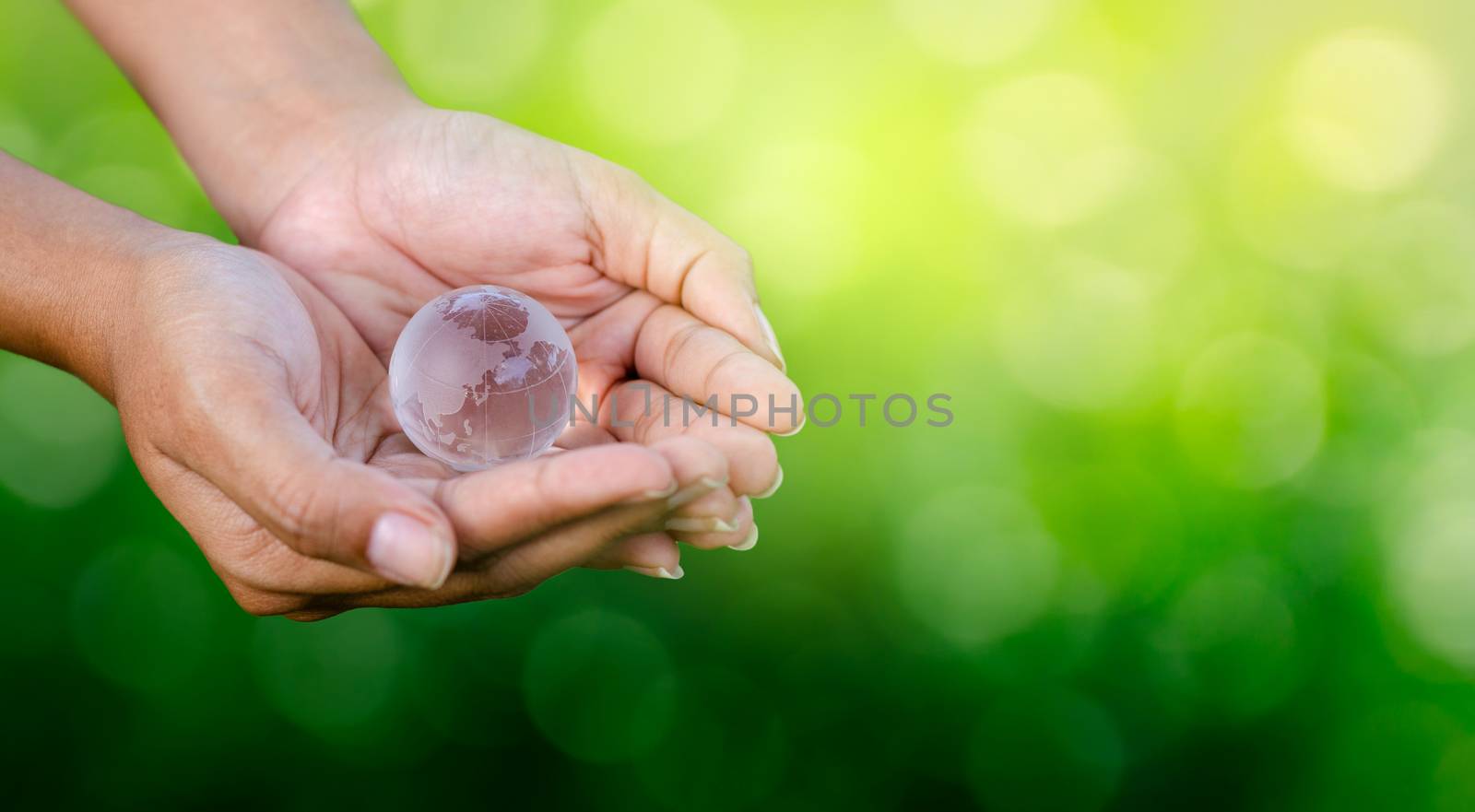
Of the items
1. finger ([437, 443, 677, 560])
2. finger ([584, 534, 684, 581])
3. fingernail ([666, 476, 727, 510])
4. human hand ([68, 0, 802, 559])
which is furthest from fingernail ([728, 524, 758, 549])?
finger ([437, 443, 677, 560])

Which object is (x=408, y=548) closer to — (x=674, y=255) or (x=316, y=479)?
(x=316, y=479)

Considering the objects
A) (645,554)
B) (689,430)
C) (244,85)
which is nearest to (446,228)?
(244,85)

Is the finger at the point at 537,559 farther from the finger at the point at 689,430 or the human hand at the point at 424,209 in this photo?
the human hand at the point at 424,209

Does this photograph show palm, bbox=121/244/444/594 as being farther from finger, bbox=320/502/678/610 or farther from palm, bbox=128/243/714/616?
finger, bbox=320/502/678/610

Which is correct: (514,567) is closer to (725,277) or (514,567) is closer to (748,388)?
(748,388)

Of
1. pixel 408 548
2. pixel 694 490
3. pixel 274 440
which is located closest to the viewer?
pixel 408 548

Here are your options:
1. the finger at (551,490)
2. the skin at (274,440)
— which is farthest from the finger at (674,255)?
the finger at (551,490)
